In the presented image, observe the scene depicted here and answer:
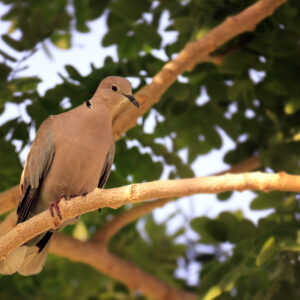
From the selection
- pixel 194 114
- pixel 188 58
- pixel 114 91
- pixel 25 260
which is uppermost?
pixel 114 91

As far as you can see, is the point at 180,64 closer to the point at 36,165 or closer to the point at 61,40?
the point at 36,165

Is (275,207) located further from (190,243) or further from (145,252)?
(145,252)

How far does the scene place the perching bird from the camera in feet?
8.91

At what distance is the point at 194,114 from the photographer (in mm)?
4168

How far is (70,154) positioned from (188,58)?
94cm

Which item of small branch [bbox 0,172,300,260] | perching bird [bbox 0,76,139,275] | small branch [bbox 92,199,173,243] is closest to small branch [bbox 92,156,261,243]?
small branch [bbox 92,199,173,243]

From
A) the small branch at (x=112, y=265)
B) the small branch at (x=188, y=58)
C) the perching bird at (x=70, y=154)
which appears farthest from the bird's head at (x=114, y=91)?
the small branch at (x=112, y=265)

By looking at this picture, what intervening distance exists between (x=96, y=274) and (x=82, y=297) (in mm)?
296

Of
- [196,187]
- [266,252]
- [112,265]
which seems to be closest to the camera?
[196,187]

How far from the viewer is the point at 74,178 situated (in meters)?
2.80

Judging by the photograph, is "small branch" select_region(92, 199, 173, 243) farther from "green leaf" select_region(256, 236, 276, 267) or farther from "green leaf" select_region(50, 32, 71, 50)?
"green leaf" select_region(50, 32, 71, 50)

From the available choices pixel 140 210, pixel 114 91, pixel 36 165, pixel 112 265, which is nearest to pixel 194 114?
pixel 140 210

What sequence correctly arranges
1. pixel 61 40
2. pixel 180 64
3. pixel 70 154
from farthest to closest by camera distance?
pixel 61 40 → pixel 180 64 → pixel 70 154

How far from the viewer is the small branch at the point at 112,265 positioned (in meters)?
3.71
